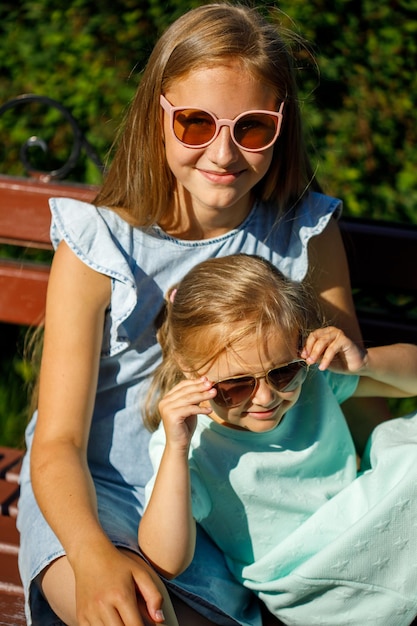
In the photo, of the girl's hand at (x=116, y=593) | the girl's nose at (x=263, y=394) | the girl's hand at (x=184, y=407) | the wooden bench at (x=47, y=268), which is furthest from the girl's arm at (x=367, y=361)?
the girl's hand at (x=116, y=593)

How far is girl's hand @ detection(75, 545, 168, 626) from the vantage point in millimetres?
1948

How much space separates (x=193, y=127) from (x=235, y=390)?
608 millimetres

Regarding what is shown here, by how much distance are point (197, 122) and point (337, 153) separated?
1903mm

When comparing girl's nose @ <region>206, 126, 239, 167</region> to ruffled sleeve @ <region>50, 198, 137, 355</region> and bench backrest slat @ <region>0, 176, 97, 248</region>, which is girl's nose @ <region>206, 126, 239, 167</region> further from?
bench backrest slat @ <region>0, 176, 97, 248</region>

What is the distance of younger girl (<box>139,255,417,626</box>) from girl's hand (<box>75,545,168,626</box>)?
0.11m

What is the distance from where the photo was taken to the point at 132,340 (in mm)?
2471

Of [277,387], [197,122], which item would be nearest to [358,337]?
[277,387]

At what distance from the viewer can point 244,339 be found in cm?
208

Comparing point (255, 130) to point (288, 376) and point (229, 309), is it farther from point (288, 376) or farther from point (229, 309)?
point (288, 376)

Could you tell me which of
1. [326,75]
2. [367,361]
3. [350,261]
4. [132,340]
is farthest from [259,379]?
[326,75]

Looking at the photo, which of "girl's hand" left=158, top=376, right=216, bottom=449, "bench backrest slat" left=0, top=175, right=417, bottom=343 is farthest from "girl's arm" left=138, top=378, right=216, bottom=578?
"bench backrest slat" left=0, top=175, right=417, bottom=343

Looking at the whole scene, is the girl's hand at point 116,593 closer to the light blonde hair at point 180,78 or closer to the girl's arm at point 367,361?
the girl's arm at point 367,361

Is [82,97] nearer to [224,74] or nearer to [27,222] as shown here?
[27,222]

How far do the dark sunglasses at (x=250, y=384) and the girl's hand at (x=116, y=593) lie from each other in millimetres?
396
